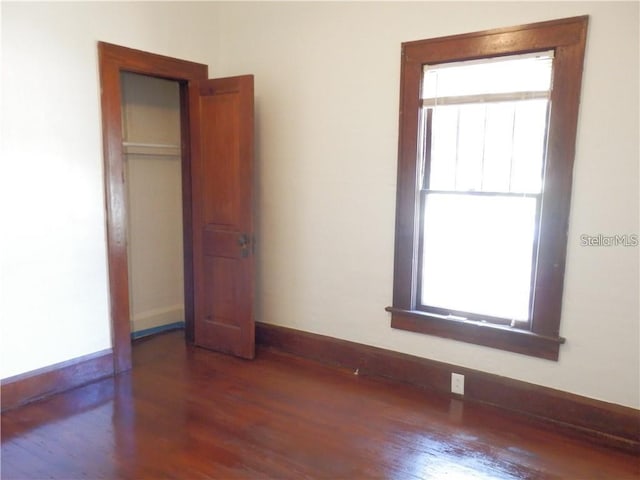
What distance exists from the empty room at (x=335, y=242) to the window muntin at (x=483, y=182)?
0.5 inches

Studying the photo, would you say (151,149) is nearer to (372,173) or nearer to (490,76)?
(372,173)

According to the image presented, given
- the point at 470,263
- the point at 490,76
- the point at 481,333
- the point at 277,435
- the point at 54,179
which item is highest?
the point at 490,76

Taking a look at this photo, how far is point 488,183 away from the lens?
2.98m

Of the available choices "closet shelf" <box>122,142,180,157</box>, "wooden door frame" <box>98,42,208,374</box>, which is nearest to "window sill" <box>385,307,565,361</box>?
"wooden door frame" <box>98,42,208,374</box>

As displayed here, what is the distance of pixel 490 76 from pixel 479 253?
1031mm

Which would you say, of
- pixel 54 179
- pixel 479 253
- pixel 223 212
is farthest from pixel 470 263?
pixel 54 179

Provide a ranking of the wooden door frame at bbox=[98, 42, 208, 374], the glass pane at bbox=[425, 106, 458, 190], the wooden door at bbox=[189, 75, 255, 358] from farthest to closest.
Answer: the wooden door at bbox=[189, 75, 255, 358], the wooden door frame at bbox=[98, 42, 208, 374], the glass pane at bbox=[425, 106, 458, 190]

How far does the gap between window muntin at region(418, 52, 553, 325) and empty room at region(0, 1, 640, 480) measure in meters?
0.01

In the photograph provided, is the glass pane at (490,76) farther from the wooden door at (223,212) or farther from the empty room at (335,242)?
the wooden door at (223,212)

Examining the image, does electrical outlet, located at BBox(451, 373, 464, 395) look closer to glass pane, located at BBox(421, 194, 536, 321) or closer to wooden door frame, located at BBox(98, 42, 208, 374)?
glass pane, located at BBox(421, 194, 536, 321)

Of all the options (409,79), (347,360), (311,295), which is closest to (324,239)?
(311,295)

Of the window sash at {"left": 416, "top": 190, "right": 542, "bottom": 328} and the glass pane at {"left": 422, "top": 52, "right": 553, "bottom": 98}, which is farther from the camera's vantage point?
the window sash at {"left": 416, "top": 190, "right": 542, "bottom": 328}

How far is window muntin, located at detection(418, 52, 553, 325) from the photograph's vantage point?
9.31 feet

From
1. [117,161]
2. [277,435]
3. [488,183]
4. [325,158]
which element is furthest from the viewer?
[325,158]
